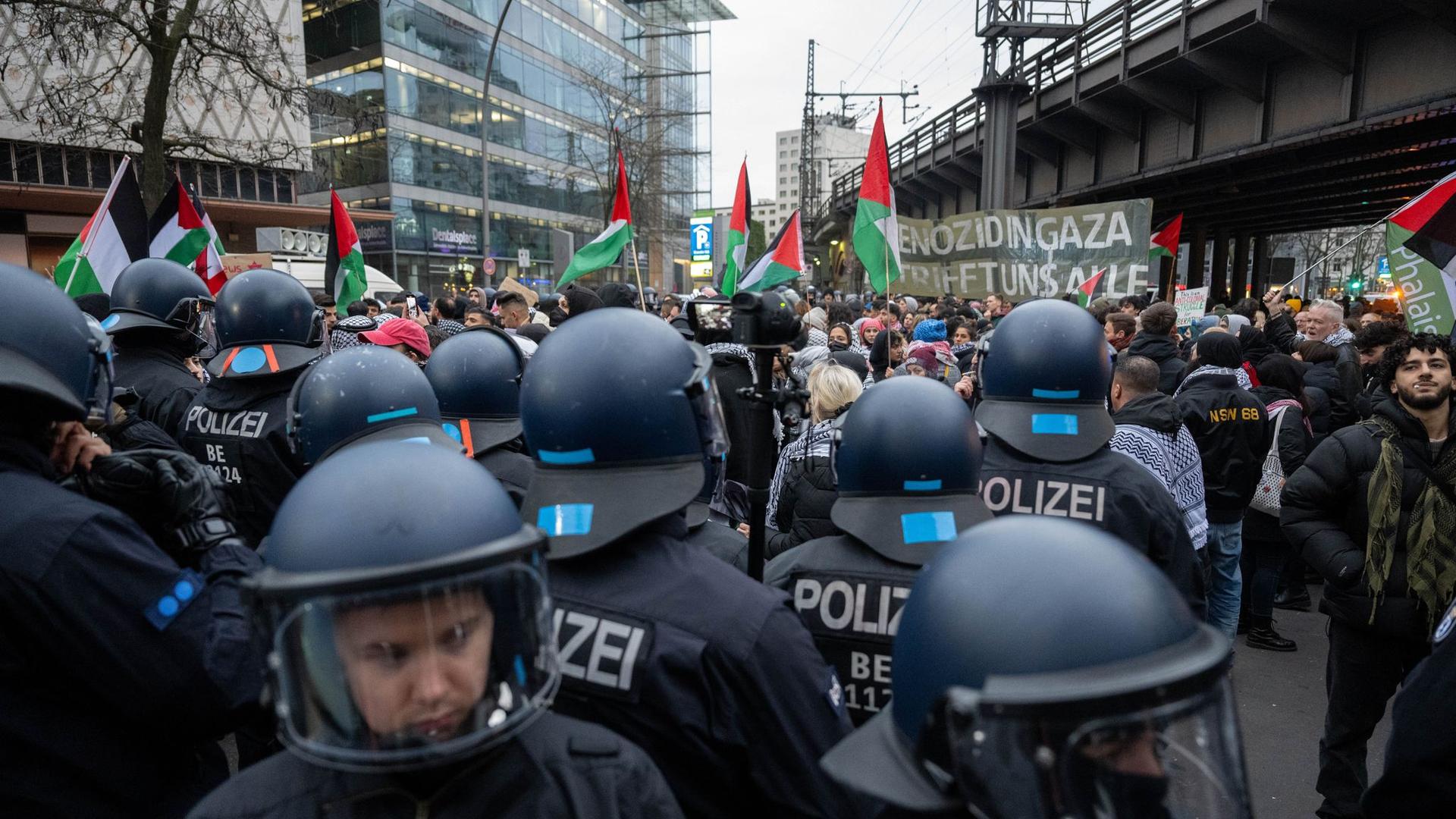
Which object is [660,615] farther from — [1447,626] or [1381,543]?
[1381,543]

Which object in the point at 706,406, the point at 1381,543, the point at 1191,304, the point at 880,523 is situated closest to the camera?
the point at 706,406

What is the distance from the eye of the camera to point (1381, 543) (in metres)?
3.45

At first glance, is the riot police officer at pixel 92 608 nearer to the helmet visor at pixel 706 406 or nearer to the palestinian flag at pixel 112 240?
the helmet visor at pixel 706 406

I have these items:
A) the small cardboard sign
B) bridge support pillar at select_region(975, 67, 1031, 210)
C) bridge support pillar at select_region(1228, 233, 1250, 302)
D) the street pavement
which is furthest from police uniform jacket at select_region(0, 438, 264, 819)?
bridge support pillar at select_region(1228, 233, 1250, 302)

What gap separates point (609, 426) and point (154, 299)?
3574 mm

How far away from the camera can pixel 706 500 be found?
10.1ft

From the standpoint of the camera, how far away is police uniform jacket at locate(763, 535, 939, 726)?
2.25m

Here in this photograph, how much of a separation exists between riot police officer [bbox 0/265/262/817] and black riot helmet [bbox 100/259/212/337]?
7.97 feet

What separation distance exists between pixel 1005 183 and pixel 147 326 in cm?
1646

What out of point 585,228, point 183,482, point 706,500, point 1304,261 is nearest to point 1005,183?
point 706,500

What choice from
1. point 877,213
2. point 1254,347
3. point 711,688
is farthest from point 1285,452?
point 711,688

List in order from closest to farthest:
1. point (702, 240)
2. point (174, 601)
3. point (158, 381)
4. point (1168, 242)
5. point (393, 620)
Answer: point (393, 620)
point (174, 601)
point (158, 381)
point (1168, 242)
point (702, 240)

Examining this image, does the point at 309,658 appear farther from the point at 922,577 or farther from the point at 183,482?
the point at 183,482

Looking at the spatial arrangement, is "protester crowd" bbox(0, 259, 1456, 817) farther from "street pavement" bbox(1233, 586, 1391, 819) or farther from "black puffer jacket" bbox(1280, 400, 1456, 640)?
"street pavement" bbox(1233, 586, 1391, 819)
